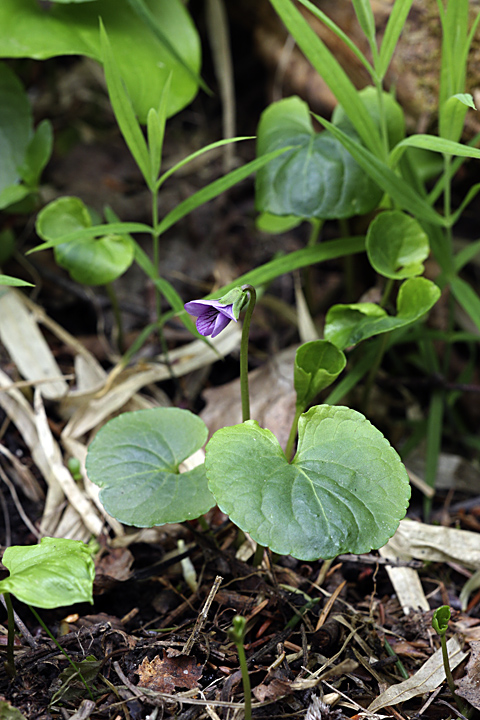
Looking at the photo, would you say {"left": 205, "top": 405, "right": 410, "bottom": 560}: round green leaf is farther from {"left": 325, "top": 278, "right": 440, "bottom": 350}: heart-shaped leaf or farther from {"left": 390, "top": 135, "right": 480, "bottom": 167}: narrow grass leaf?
{"left": 390, "top": 135, "right": 480, "bottom": 167}: narrow grass leaf

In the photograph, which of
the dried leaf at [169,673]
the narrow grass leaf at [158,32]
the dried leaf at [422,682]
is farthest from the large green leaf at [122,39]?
the dried leaf at [422,682]

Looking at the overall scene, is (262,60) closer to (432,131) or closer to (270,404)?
(432,131)

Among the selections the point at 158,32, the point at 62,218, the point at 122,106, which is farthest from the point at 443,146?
the point at 62,218

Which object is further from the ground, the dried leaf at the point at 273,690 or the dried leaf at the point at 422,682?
the dried leaf at the point at 273,690

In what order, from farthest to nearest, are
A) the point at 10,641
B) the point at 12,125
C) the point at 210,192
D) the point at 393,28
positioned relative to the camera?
the point at 12,125 → the point at 210,192 → the point at 393,28 → the point at 10,641

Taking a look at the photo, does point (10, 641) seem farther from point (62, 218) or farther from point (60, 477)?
point (62, 218)

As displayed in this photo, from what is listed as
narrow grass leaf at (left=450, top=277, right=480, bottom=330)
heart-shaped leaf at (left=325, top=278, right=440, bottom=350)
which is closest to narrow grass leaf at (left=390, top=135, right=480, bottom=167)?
heart-shaped leaf at (left=325, top=278, right=440, bottom=350)

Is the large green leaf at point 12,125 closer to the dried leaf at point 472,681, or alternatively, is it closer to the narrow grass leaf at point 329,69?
the narrow grass leaf at point 329,69
